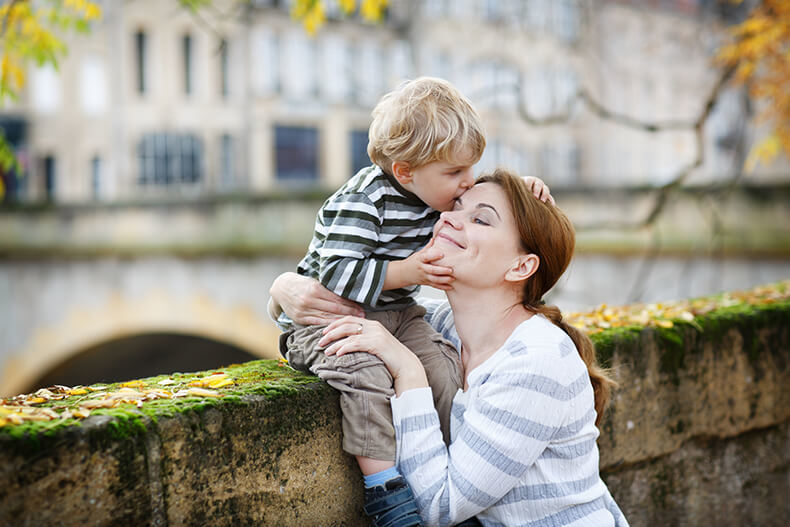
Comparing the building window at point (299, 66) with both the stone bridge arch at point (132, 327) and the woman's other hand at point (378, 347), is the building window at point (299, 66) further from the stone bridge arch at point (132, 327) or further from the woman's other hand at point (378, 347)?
the woman's other hand at point (378, 347)

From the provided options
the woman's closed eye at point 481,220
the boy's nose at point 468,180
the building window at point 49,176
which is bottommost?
the building window at point 49,176

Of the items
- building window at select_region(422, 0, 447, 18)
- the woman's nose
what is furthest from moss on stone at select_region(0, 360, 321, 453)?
building window at select_region(422, 0, 447, 18)

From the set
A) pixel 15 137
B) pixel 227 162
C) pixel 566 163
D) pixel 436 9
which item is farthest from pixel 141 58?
pixel 566 163

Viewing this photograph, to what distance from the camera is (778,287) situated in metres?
4.47

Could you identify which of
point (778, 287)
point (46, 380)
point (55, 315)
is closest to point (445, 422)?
point (778, 287)

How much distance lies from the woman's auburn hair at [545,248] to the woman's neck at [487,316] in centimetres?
5

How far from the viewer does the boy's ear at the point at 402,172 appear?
2352 millimetres

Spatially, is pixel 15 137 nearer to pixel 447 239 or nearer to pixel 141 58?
pixel 141 58

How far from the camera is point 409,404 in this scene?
2.09 m

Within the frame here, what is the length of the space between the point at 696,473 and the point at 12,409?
8.41ft

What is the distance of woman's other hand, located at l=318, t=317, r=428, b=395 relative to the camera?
2.14m

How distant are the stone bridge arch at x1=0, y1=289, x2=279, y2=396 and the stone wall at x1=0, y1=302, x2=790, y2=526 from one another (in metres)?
10.5

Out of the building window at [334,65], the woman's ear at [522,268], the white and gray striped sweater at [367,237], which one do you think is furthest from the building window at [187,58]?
the woman's ear at [522,268]

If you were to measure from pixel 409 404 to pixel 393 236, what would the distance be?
563 mm
